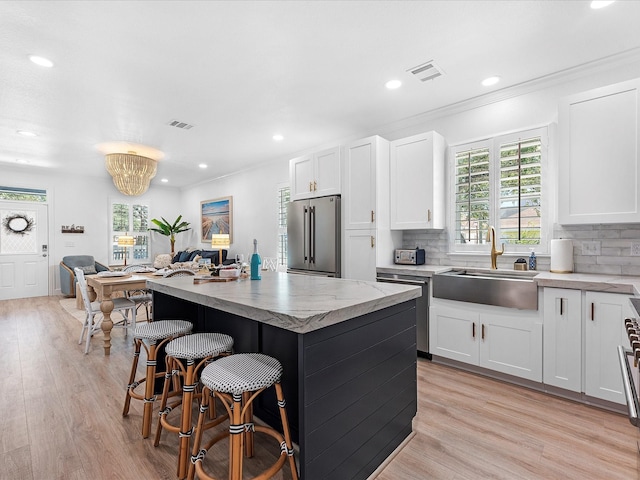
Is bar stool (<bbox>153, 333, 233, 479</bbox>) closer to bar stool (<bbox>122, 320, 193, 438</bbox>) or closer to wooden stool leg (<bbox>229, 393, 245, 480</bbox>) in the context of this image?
bar stool (<bbox>122, 320, 193, 438</bbox>)

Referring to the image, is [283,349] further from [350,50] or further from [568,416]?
[350,50]

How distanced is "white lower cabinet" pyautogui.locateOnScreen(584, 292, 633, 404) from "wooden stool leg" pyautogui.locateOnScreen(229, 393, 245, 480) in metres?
2.45

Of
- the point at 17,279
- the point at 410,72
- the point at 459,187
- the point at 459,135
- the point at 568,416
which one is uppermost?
the point at 410,72

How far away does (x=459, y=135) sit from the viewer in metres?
3.60

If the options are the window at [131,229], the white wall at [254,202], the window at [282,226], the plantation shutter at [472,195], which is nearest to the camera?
the plantation shutter at [472,195]

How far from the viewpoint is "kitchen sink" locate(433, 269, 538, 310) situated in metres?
2.56

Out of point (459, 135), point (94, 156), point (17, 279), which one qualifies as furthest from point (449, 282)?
point (17, 279)

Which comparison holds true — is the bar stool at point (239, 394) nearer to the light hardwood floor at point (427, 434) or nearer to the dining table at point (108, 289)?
the light hardwood floor at point (427, 434)

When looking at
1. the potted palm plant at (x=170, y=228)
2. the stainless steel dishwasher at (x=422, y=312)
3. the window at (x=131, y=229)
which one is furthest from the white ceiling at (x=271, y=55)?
the potted palm plant at (x=170, y=228)

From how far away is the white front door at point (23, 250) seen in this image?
660 centimetres

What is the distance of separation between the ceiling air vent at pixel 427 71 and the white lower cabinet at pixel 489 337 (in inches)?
82.2

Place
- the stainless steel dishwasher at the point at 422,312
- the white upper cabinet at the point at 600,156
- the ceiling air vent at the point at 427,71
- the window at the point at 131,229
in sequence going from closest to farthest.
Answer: the white upper cabinet at the point at 600,156 → the ceiling air vent at the point at 427,71 → the stainless steel dishwasher at the point at 422,312 → the window at the point at 131,229

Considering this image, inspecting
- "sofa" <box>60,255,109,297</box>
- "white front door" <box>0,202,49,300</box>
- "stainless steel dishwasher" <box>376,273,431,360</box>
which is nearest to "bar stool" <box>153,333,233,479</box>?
"stainless steel dishwasher" <box>376,273,431,360</box>

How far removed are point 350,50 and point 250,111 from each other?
64.3 inches
